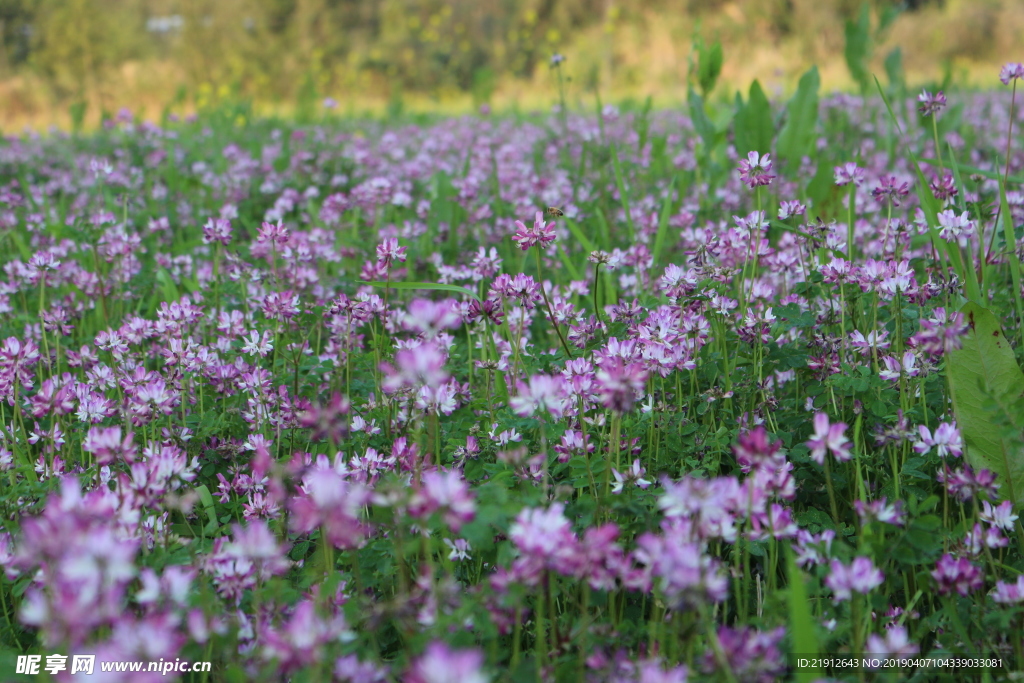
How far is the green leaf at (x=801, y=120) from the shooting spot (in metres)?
5.09

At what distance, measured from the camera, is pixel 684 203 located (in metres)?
5.05

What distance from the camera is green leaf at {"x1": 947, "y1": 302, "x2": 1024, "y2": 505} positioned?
216cm

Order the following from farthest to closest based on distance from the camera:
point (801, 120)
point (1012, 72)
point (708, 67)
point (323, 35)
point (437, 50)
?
point (323, 35) → point (437, 50) → point (708, 67) → point (801, 120) → point (1012, 72)

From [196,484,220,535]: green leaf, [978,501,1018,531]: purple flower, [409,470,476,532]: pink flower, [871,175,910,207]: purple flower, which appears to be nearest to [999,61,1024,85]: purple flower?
[871,175,910,207]: purple flower

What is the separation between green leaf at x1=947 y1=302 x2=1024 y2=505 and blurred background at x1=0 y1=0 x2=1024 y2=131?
9370 millimetres

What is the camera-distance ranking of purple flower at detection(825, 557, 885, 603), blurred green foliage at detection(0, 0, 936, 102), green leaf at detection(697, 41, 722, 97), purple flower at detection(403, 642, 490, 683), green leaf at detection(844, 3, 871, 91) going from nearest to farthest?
purple flower at detection(403, 642, 490, 683), purple flower at detection(825, 557, 885, 603), green leaf at detection(697, 41, 722, 97), green leaf at detection(844, 3, 871, 91), blurred green foliage at detection(0, 0, 936, 102)

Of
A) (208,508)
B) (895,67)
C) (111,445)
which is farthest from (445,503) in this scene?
(895,67)

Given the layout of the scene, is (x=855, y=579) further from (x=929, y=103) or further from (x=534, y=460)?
(x=929, y=103)

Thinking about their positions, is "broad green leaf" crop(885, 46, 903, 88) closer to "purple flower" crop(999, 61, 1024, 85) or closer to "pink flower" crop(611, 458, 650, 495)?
"purple flower" crop(999, 61, 1024, 85)

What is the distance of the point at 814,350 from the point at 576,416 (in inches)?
34.2

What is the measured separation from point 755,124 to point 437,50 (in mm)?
28342

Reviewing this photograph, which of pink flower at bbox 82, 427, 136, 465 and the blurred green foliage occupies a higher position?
the blurred green foliage

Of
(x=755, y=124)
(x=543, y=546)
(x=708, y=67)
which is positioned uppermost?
(x=708, y=67)

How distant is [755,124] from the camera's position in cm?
495
